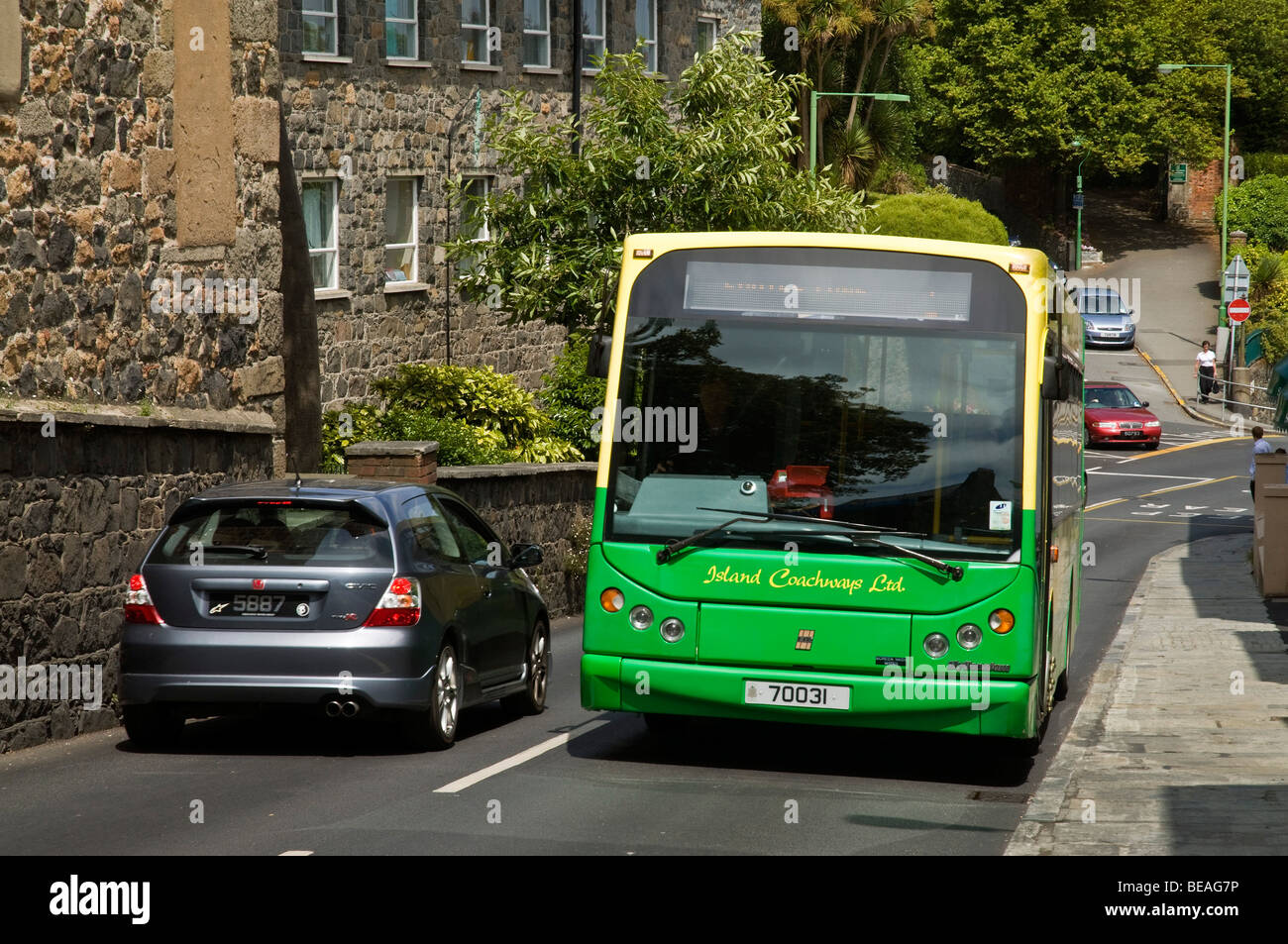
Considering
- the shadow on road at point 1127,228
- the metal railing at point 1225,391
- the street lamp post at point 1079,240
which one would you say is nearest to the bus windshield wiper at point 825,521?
the metal railing at point 1225,391

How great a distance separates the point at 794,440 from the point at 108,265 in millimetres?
6939

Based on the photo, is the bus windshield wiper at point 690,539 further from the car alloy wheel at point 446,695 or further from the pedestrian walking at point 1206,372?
the pedestrian walking at point 1206,372

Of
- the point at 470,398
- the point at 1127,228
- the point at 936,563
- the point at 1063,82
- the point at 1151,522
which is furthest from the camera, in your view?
the point at 1127,228

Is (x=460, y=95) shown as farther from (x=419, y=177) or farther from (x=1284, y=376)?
(x=1284, y=376)

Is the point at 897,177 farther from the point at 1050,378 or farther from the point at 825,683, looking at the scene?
the point at 825,683

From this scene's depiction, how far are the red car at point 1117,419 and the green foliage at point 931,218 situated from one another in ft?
23.8

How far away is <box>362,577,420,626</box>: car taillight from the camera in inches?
408

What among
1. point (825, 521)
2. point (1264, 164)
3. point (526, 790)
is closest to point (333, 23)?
point (825, 521)

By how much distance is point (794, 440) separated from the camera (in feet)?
33.5

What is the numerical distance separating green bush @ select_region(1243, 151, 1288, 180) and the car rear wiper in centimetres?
7104

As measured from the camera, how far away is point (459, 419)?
23.9 metres

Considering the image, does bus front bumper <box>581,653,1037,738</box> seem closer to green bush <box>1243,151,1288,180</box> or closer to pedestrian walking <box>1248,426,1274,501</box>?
pedestrian walking <box>1248,426,1274,501</box>

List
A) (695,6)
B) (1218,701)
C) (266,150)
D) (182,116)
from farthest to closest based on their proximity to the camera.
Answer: (695,6) < (266,150) < (182,116) < (1218,701)
